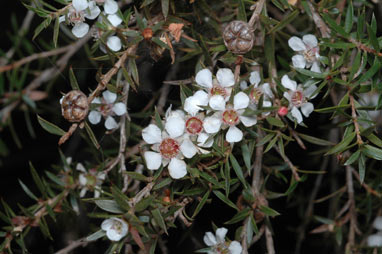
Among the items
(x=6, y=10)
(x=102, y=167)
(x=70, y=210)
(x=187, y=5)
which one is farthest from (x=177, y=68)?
(x=6, y=10)

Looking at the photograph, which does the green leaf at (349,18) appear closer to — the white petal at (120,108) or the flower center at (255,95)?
the flower center at (255,95)

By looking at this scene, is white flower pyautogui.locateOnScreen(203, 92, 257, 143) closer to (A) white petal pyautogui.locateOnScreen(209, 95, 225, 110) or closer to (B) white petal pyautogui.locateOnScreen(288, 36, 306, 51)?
(A) white petal pyautogui.locateOnScreen(209, 95, 225, 110)

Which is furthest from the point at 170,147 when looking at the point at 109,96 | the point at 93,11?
the point at 93,11

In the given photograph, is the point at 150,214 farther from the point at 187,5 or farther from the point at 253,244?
the point at 187,5

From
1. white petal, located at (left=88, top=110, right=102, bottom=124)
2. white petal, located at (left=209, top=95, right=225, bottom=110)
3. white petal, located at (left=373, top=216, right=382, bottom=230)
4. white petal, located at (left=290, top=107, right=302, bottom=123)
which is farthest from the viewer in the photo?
white petal, located at (left=373, top=216, right=382, bottom=230)

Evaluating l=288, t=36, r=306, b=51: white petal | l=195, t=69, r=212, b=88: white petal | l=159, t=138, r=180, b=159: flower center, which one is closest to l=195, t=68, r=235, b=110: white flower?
l=195, t=69, r=212, b=88: white petal

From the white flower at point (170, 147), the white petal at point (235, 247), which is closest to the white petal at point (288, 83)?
the white flower at point (170, 147)
